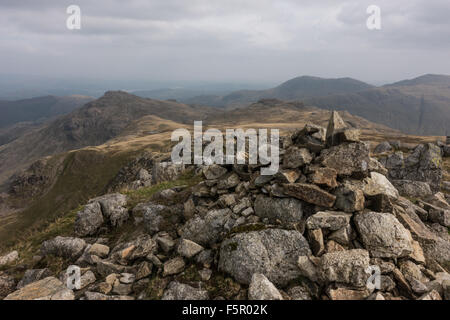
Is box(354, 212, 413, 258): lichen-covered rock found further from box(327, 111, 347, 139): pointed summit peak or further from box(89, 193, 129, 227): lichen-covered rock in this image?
box(89, 193, 129, 227): lichen-covered rock

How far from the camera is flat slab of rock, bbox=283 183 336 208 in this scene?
10578mm

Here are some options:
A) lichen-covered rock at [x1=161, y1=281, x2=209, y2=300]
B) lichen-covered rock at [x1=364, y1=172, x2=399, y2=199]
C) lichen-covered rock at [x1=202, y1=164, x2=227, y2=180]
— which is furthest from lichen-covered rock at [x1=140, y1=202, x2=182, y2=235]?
lichen-covered rock at [x1=364, y1=172, x2=399, y2=199]

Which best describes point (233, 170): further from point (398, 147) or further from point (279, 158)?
point (398, 147)

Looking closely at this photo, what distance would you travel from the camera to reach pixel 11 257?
13.6 m

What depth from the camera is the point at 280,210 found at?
10938 mm

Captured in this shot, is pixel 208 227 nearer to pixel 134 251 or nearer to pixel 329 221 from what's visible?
pixel 134 251

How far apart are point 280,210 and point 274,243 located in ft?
5.81

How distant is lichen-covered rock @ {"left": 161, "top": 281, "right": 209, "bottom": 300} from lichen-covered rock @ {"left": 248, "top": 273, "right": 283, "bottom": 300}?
1.69m

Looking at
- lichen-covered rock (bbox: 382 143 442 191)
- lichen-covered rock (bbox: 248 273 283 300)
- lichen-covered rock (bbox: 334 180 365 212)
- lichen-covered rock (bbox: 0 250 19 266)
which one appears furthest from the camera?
lichen-covered rock (bbox: 382 143 442 191)

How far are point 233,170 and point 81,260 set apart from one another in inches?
359

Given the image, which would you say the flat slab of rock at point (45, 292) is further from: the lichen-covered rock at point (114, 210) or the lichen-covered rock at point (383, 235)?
the lichen-covered rock at point (383, 235)

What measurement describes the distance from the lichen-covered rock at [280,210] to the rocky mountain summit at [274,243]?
46 mm

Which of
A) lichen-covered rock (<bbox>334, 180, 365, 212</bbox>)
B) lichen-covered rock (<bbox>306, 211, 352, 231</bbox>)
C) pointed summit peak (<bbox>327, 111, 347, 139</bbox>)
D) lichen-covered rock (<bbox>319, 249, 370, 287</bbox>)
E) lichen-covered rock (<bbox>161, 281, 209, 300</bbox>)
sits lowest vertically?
lichen-covered rock (<bbox>161, 281, 209, 300</bbox>)
